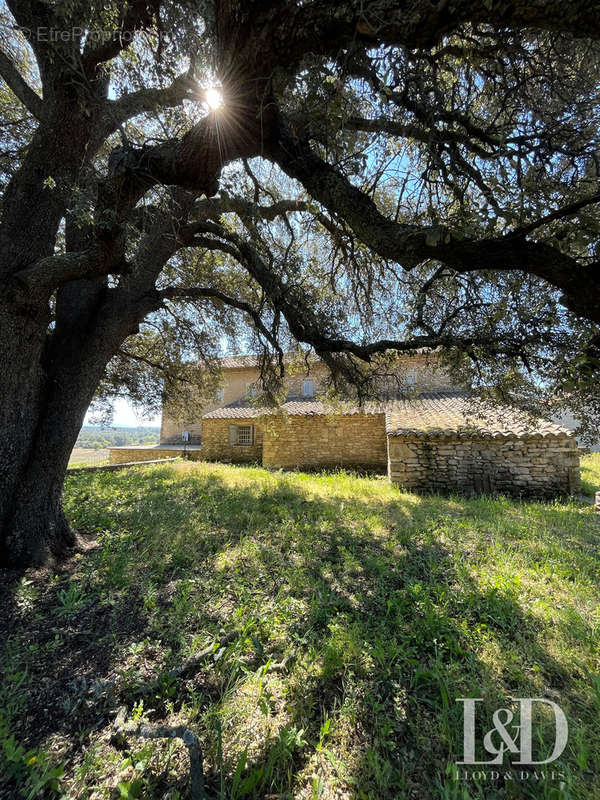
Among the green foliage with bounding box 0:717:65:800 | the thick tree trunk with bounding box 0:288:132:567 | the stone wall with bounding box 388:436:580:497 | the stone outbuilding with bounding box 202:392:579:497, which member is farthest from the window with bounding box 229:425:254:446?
the green foliage with bounding box 0:717:65:800

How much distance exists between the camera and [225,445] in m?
17.6

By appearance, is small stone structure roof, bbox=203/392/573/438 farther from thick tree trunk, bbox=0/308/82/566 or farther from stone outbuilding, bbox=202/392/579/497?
thick tree trunk, bbox=0/308/82/566

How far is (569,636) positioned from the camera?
9.18 ft

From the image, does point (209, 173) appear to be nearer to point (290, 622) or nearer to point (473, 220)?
point (473, 220)

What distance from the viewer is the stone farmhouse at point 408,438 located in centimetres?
918

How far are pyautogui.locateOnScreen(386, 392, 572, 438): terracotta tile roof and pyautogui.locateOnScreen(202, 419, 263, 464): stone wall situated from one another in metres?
7.42

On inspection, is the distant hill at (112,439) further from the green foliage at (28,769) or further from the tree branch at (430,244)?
the tree branch at (430,244)

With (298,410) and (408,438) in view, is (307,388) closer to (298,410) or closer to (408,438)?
(298,410)

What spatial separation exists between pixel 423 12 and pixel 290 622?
4.58 metres

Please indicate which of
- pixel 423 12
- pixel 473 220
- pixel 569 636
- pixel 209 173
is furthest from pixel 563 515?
pixel 209 173

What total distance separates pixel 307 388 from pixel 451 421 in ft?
31.9

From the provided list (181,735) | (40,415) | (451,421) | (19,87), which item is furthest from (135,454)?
(181,735)

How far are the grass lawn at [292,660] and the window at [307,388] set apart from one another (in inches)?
559

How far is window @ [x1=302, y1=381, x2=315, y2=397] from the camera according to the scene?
1891cm
